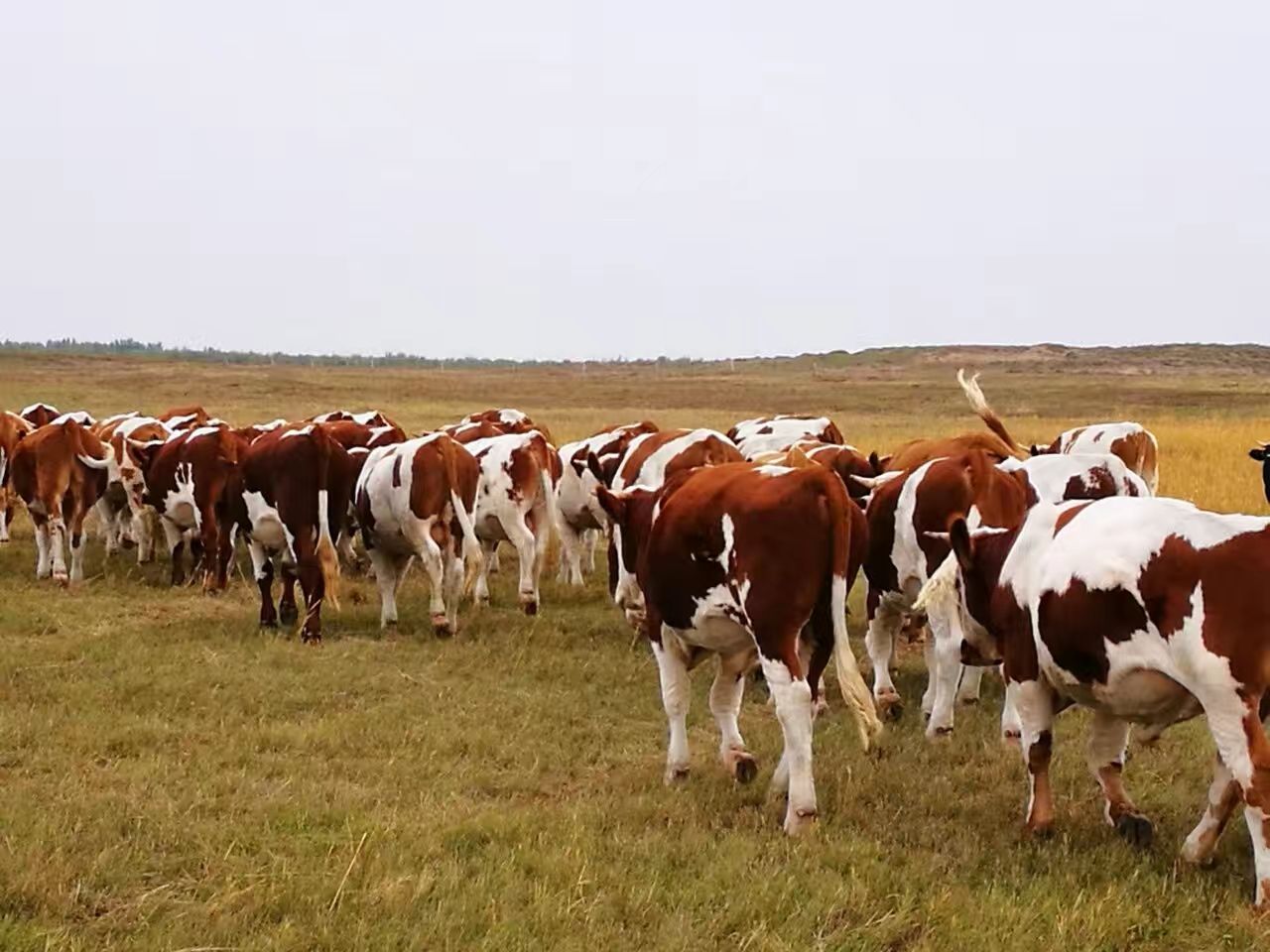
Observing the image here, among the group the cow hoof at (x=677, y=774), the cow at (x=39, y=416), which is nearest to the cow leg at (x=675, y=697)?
the cow hoof at (x=677, y=774)

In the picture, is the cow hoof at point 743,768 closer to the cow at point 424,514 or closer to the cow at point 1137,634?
the cow at point 1137,634

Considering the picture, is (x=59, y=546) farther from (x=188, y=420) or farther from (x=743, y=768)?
(x=743, y=768)


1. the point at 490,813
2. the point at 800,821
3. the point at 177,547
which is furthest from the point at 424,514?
the point at 800,821

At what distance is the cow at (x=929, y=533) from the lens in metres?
8.89

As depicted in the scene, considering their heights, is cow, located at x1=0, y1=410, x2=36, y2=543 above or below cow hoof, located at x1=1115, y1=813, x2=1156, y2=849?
above

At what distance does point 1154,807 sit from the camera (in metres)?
7.24

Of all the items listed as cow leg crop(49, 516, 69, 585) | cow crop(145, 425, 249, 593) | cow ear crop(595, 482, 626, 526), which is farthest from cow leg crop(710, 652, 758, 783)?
cow leg crop(49, 516, 69, 585)

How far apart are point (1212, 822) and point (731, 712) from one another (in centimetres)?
288

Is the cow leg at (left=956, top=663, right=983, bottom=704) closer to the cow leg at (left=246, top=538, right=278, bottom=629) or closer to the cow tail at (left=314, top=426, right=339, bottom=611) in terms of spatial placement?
the cow tail at (left=314, top=426, right=339, bottom=611)

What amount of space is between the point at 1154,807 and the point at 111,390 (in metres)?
56.0

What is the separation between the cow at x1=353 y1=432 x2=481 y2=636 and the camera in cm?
1265

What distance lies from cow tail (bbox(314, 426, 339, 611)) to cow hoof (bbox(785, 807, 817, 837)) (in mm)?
6613

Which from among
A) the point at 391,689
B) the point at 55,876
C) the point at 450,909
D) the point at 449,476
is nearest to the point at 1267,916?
the point at 450,909

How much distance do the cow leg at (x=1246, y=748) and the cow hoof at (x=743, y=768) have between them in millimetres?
3014
